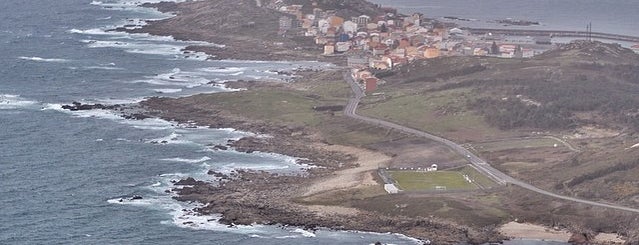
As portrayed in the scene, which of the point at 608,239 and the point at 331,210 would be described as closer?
the point at 608,239

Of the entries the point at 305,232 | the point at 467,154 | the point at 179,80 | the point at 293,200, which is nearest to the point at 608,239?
the point at 305,232

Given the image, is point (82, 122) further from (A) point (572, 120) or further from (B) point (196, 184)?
(A) point (572, 120)

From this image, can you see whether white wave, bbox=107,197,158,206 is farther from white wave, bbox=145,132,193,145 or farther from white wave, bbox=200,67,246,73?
white wave, bbox=200,67,246,73

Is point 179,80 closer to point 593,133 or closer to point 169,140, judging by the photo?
point 169,140

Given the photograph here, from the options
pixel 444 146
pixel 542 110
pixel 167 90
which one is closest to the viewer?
pixel 444 146

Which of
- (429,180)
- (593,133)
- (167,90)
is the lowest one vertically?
(593,133)

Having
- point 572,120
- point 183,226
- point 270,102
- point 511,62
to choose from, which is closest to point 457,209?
point 183,226

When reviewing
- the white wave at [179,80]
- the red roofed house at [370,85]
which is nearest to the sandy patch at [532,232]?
the red roofed house at [370,85]
